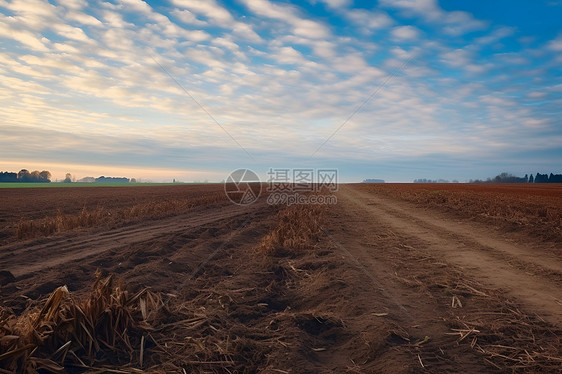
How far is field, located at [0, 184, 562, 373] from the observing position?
13.6ft

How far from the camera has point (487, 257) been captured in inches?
380

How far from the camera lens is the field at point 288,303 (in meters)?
4.13

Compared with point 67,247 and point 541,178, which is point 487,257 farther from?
point 541,178

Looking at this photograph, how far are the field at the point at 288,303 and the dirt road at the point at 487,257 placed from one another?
5 centimetres

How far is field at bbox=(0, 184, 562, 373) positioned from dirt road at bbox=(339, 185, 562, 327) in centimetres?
5

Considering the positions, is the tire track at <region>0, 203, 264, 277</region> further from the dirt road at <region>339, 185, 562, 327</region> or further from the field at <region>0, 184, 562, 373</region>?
the dirt road at <region>339, 185, 562, 327</region>

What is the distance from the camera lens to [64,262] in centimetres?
971

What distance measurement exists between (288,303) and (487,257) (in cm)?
595

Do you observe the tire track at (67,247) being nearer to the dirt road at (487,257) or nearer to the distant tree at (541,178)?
the dirt road at (487,257)

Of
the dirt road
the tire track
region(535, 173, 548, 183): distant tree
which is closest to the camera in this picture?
the dirt road

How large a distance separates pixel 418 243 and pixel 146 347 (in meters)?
9.12

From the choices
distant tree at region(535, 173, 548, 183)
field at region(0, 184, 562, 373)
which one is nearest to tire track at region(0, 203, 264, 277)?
field at region(0, 184, 562, 373)

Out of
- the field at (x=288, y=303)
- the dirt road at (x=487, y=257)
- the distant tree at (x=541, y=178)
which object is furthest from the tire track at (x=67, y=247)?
the distant tree at (x=541, y=178)

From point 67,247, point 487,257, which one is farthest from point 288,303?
point 67,247
